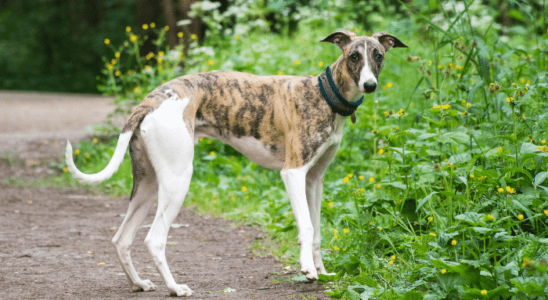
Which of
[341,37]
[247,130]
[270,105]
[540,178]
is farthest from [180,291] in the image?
[540,178]

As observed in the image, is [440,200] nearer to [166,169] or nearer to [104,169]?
[166,169]

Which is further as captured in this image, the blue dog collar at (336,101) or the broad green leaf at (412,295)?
the blue dog collar at (336,101)

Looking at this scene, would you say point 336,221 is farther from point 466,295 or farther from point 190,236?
point 466,295

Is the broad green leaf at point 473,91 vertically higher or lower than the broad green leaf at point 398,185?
higher

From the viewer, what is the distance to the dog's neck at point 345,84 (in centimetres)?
360

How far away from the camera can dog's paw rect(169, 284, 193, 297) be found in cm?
338

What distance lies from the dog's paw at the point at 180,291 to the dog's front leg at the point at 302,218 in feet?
2.37

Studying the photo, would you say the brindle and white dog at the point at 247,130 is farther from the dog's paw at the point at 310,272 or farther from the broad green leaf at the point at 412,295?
the broad green leaf at the point at 412,295

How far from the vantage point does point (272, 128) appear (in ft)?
12.4

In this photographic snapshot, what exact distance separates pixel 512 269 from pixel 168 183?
1977 mm

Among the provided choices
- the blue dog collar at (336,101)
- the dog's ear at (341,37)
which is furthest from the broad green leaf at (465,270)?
the dog's ear at (341,37)

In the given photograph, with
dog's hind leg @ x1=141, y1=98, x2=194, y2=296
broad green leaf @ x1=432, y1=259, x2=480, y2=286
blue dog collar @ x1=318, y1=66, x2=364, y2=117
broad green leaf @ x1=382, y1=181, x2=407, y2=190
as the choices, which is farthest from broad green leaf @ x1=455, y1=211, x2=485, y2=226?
dog's hind leg @ x1=141, y1=98, x2=194, y2=296

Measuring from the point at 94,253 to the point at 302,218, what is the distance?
2038 mm

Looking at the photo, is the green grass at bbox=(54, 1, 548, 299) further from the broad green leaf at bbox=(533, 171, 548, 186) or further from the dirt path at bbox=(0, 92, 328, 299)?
the dirt path at bbox=(0, 92, 328, 299)
